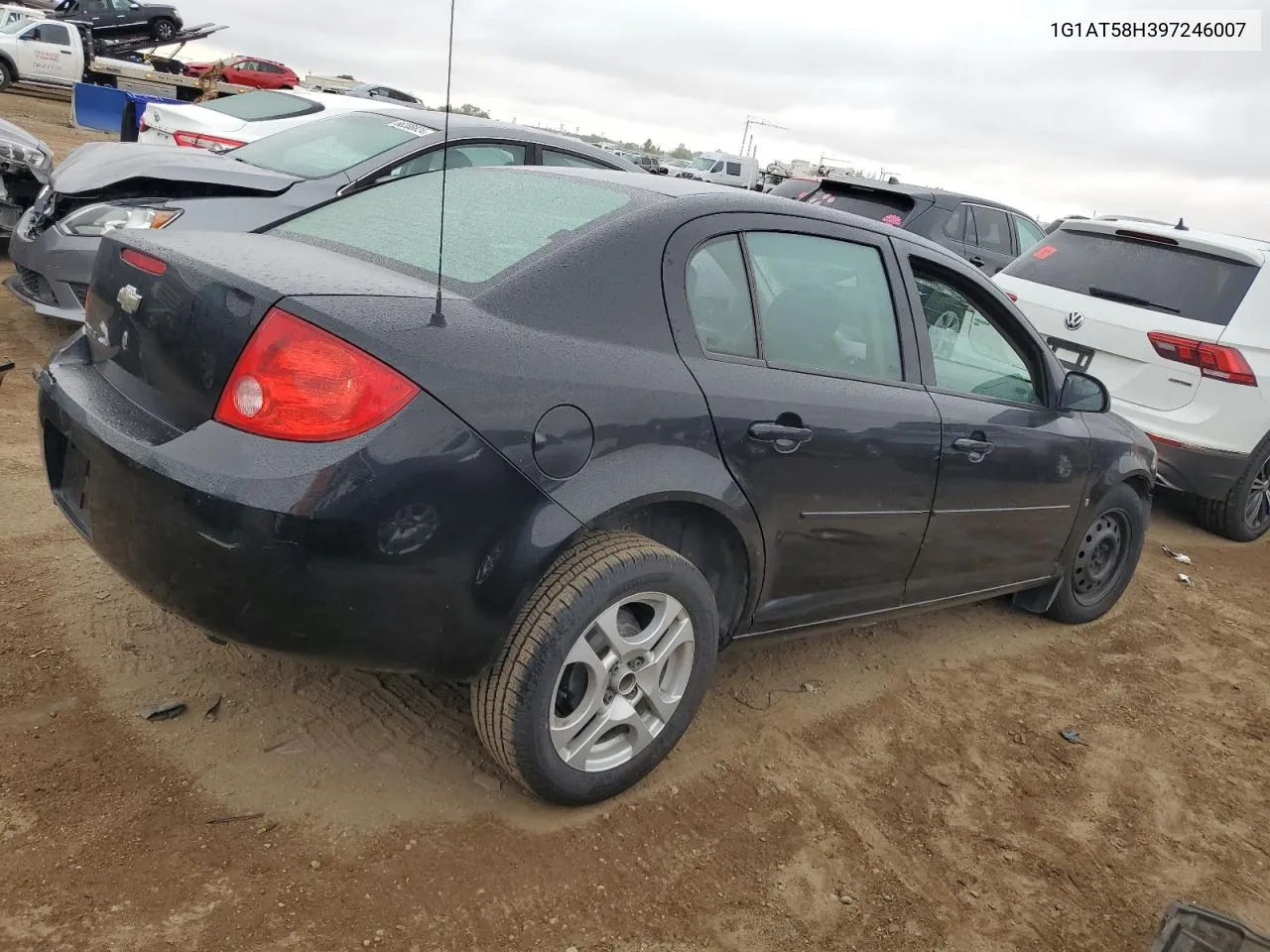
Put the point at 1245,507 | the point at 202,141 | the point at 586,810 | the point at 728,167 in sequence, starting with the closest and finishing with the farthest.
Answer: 1. the point at 586,810
2. the point at 1245,507
3. the point at 202,141
4. the point at 728,167

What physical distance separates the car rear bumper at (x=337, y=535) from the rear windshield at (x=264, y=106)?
565 centimetres

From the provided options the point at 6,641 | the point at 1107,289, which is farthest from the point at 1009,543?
the point at 6,641

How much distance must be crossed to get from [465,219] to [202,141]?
520 centimetres

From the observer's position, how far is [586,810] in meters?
2.53

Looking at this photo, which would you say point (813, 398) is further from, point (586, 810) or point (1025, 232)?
point (1025, 232)

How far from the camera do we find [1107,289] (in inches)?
224

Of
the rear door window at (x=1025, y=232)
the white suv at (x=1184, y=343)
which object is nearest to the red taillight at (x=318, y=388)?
the white suv at (x=1184, y=343)

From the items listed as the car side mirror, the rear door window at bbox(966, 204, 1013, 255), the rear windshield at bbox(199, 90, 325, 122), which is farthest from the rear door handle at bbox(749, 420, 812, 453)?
the rear door window at bbox(966, 204, 1013, 255)

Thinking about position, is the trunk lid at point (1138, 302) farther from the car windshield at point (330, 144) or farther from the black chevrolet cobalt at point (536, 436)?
the car windshield at point (330, 144)

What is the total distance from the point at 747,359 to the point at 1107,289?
13.1 ft

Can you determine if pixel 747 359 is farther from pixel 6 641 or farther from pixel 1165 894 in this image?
pixel 6 641

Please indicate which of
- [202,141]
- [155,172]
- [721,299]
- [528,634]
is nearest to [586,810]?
[528,634]

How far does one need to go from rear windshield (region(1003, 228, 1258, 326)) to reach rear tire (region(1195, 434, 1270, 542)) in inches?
35.0

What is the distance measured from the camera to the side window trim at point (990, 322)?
3.17 meters
